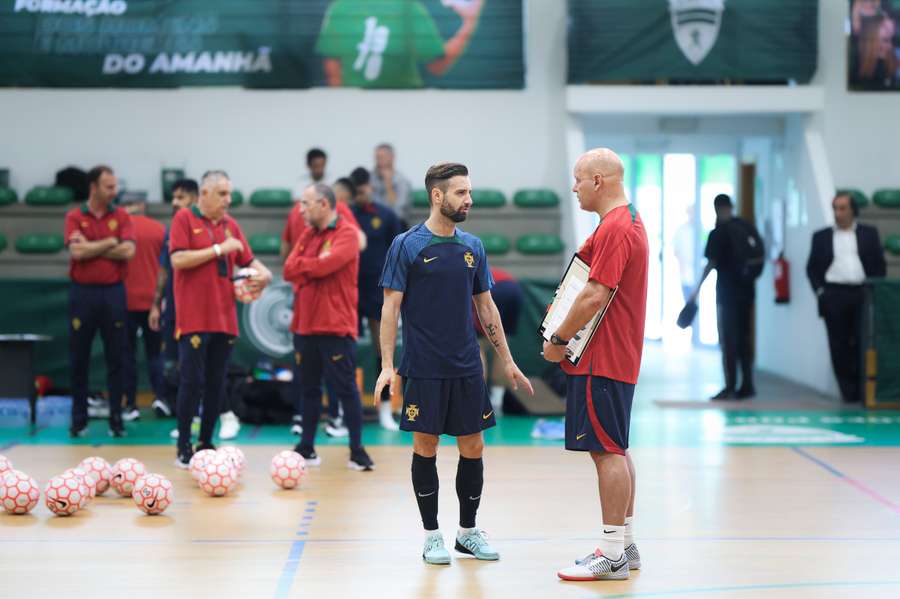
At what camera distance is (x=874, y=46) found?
14656 mm

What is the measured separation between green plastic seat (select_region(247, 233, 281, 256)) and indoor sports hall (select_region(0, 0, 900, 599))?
0.03 meters

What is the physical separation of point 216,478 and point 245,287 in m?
1.48

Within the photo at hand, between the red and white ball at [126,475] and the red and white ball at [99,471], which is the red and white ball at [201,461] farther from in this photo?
the red and white ball at [99,471]

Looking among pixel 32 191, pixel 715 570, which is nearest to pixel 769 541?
pixel 715 570

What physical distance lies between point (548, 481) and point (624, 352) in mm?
2934

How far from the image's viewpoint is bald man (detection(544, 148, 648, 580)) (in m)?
5.49

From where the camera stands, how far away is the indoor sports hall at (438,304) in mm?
5875

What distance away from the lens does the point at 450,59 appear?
14773 millimetres

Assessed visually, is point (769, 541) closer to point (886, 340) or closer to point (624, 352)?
point (624, 352)

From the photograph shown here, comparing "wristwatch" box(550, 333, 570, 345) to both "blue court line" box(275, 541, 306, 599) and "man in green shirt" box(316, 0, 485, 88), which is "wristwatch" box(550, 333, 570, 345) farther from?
"man in green shirt" box(316, 0, 485, 88)

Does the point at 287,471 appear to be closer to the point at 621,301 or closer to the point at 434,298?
the point at 434,298

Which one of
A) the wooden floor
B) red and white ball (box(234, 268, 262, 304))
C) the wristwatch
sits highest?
red and white ball (box(234, 268, 262, 304))

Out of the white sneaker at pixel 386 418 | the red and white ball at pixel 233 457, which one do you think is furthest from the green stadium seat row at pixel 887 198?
the red and white ball at pixel 233 457

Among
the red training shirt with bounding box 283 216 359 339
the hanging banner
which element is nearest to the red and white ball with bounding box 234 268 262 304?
the red training shirt with bounding box 283 216 359 339
